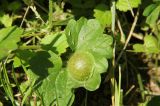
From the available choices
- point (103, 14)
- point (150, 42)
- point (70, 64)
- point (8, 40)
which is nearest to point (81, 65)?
point (70, 64)

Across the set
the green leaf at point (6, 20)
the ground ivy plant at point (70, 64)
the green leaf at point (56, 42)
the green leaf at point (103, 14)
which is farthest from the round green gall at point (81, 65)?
the green leaf at point (6, 20)

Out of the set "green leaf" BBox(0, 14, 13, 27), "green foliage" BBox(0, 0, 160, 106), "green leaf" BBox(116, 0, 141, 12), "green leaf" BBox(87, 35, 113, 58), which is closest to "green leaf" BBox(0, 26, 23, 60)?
"green foliage" BBox(0, 0, 160, 106)

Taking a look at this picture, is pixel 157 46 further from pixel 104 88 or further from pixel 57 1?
pixel 57 1

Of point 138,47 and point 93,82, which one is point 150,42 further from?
point 93,82

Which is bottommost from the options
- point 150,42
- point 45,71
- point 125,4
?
point 150,42

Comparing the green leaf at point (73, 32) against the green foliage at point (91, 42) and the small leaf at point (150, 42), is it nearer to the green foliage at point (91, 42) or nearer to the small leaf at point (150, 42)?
the green foliage at point (91, 42)
